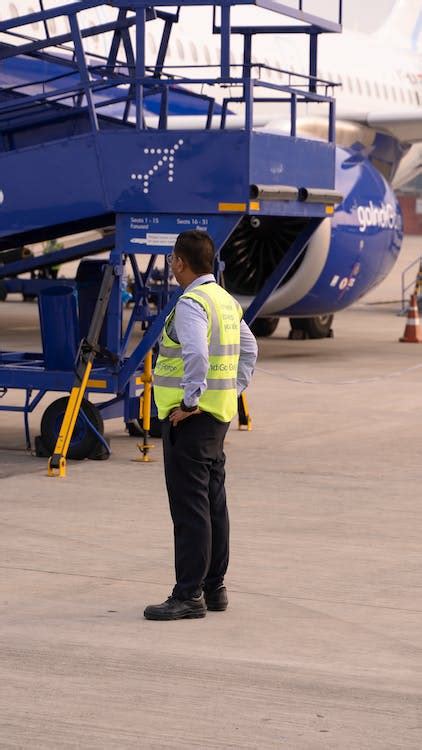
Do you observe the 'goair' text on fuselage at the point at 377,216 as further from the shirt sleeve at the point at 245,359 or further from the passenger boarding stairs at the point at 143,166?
the shirt sleeve at the point at 245,359

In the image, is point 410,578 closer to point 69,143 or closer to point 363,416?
point 69,143

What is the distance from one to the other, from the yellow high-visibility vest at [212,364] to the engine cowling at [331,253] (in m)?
9.47

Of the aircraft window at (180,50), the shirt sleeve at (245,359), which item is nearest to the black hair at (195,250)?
the shirt sleeve at (245,359)

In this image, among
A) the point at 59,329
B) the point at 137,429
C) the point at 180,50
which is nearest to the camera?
the point at 59,329

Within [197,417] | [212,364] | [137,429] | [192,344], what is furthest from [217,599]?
[137,429]

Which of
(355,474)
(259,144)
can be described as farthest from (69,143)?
(355,474)

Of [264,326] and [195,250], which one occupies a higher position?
[195,250]

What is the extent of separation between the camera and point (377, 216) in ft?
56.2

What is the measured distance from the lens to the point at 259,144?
1018 cm

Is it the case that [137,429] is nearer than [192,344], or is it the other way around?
[192,344]

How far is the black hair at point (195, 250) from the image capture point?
20.8 ft

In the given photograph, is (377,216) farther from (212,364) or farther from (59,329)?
(212,364)

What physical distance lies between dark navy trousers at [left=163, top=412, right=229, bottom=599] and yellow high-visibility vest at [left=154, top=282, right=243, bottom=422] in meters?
0.07

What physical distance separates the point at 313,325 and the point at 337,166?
4072mm
